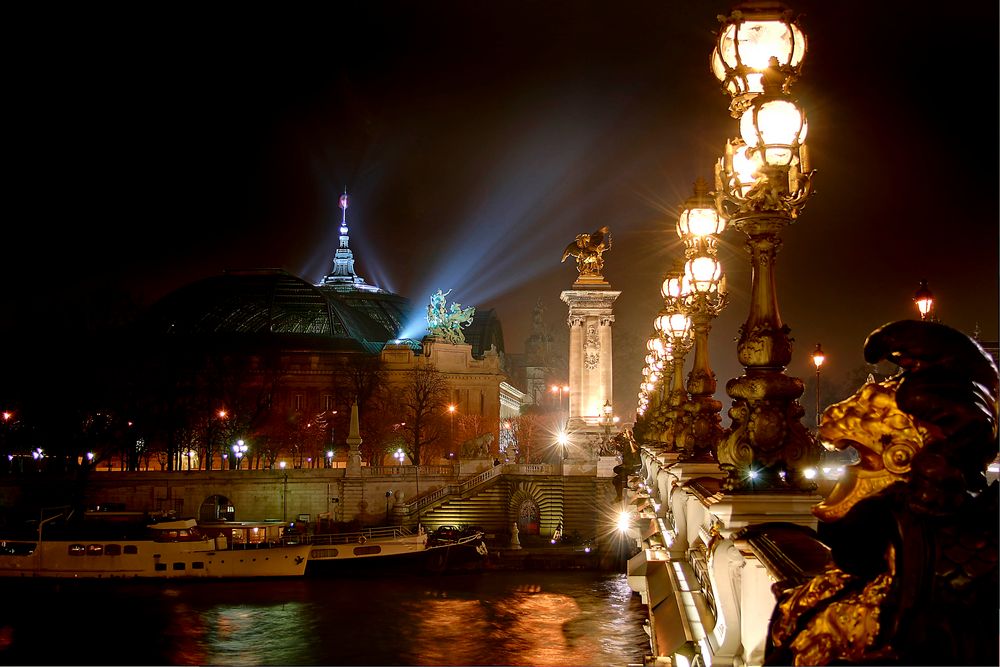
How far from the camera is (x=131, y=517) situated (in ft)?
192

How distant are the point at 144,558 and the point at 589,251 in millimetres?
29036

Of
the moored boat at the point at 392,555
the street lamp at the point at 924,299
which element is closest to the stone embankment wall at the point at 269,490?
the moored boat at the point at 392,555

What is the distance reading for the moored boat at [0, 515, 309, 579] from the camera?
5209cm

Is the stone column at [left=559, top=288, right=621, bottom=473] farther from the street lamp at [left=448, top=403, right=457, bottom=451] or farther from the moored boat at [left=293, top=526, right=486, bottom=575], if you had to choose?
the street lamp at [left=448, top=403, right=457, bottom=451]

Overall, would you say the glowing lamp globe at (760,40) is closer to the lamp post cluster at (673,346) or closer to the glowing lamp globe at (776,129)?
the glowing lamp globe at (776,129)

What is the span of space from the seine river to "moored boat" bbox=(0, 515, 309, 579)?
89 cm

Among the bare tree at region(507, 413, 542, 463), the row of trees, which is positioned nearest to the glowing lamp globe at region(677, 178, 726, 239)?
the row of trees

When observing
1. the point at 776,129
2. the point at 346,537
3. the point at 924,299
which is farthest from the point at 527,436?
the point at 776,129

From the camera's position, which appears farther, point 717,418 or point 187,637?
point 187,637

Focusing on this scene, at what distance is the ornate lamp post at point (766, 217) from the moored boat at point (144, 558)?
46.9 metres

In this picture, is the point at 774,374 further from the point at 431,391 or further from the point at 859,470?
the point at 431,391

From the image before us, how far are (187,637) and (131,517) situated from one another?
21.0 meters

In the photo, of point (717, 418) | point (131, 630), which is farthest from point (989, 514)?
point (131, 630)

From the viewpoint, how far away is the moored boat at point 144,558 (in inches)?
2051
